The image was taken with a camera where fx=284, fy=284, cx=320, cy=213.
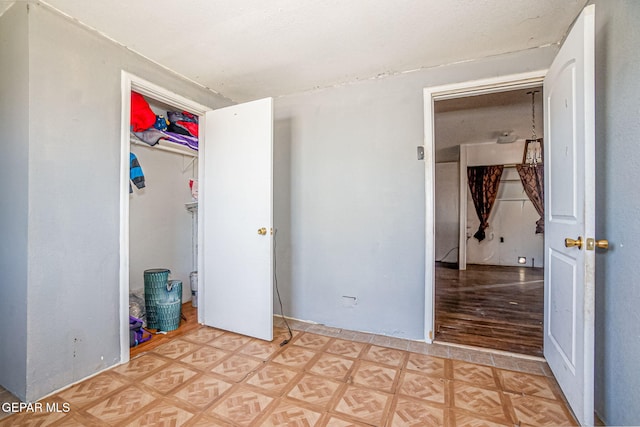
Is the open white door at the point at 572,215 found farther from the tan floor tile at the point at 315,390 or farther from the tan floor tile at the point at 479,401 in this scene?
the tan floor tile at the point at 315,390

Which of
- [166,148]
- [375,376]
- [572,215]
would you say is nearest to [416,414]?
[375,376]

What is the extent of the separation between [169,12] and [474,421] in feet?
9.21

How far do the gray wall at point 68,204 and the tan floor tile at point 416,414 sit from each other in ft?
6.26

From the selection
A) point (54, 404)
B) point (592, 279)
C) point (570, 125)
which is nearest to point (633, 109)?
point (570, 125)

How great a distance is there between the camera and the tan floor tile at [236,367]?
1.88 meters

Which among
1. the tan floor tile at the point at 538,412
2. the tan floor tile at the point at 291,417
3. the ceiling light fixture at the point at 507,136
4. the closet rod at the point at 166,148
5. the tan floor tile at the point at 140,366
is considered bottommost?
the tan floor tile at the point at 140,366

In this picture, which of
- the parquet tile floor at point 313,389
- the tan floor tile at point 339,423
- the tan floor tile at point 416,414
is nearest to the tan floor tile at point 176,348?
the parquet tile floor at point 313,389

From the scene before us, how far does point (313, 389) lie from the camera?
1729 millimetres

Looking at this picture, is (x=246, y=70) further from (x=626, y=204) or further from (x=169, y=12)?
(x=626, y=204)

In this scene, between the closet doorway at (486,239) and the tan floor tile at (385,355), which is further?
the closet doorway at (486,239)

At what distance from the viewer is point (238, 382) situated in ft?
5.92

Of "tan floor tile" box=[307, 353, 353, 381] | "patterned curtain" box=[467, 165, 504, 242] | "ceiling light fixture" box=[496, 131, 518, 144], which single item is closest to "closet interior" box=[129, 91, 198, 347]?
"tan floor tile" box=[307, 353, 353, 381]

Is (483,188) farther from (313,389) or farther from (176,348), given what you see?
(176,348)

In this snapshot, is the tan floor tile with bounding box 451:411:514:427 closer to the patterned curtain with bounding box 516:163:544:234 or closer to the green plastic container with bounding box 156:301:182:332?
the green plastic container with bounding box 156:301:182:332
